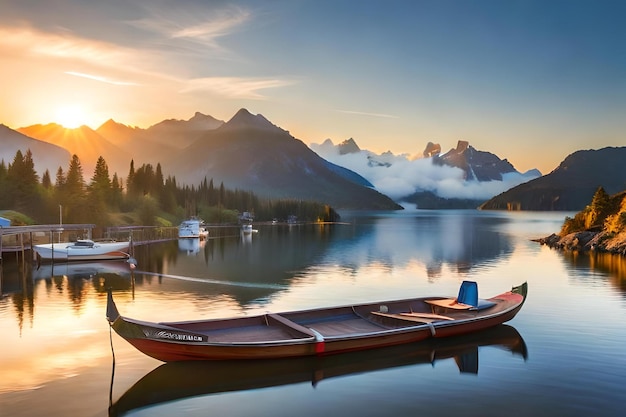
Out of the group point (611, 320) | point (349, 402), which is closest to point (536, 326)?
point (611, 320)

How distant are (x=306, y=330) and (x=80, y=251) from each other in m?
55.2

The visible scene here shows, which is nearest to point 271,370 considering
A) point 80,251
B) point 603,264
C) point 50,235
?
point 80,251

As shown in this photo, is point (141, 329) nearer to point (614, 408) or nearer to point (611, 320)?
point (614, 408)

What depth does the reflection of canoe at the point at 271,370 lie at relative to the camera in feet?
74.5

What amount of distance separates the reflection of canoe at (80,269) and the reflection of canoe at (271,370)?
38526 mm

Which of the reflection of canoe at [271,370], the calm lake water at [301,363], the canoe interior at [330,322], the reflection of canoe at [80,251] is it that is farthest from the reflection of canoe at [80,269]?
the reflection of canoe at [271,370]

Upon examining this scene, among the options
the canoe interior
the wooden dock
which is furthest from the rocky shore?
the wooden dock

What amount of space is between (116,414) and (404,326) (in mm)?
15177

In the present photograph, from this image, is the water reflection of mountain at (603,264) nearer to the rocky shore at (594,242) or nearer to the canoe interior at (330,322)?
the rocky shore at (594,242)

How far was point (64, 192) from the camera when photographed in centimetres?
12288

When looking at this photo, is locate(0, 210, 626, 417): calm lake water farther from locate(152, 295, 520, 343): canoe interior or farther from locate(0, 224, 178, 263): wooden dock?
locate(0, 224, 178, 263): wooden dock

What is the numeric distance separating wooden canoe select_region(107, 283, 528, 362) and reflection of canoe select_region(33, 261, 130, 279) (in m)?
36.9

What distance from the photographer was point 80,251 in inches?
2857

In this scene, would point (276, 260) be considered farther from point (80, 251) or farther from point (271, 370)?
point (271, 370)
